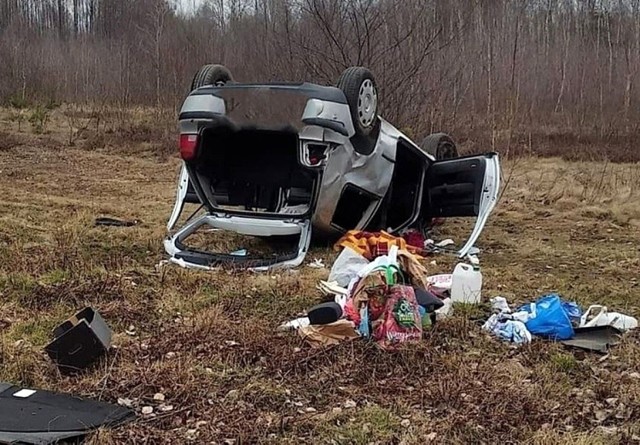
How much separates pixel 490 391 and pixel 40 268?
11.5 ft

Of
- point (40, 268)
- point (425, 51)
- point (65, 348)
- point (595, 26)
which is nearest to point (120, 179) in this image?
point (425, 51)

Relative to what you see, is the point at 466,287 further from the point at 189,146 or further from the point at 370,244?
the point at 189,146

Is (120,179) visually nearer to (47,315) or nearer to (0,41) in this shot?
(47,315)

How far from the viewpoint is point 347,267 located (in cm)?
536

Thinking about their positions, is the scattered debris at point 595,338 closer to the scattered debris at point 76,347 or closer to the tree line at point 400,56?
the scattered debris at point 76,347

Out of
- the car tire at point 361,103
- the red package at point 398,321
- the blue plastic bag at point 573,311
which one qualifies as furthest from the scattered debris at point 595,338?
the car tire at point 361,103

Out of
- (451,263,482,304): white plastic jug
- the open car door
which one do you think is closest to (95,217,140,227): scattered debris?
the open car door

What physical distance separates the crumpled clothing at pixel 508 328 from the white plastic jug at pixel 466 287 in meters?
0.38

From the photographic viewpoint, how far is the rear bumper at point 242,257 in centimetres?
587

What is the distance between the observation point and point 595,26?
21.8 metres

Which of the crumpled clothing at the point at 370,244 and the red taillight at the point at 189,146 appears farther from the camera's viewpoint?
the red taillight at the point at 189,146

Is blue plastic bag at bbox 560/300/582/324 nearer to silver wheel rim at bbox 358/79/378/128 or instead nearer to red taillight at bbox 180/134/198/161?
silver wheel rim at bbox 358/79/378/128

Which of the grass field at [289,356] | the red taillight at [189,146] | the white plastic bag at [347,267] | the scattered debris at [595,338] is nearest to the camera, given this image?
the grass field at [289,356]

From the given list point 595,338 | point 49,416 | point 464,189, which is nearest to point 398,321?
point 595,338
